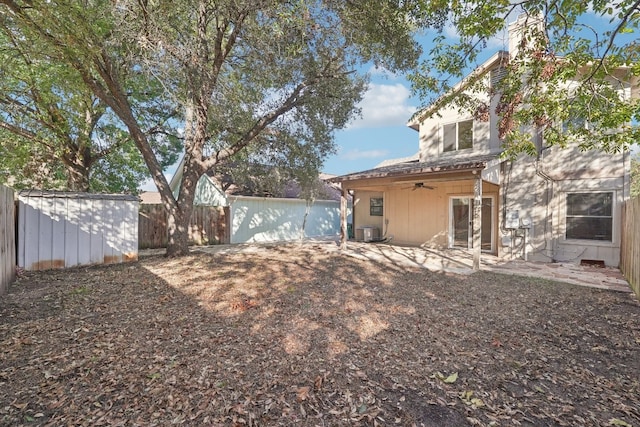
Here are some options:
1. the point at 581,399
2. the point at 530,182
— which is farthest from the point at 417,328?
the point at 530,182

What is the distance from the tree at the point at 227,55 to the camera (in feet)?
19.0

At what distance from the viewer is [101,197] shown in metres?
7.79

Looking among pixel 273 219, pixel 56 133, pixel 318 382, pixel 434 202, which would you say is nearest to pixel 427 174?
pixel 434 202

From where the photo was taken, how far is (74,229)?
738 centimetres

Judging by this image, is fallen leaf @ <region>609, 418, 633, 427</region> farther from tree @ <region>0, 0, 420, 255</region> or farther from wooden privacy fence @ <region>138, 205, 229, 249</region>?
wooden privacy fence @ <region>138, 205, 229, 249</region>

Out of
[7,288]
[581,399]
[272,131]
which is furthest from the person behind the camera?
[272,131]

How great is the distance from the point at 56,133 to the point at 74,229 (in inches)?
205

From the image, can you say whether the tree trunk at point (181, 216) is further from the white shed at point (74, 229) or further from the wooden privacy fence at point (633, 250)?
the wooden privacy fence at point (633, 250)

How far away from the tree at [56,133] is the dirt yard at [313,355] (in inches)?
249

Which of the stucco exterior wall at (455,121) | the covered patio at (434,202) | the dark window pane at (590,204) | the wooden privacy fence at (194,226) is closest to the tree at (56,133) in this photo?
the wooden privacy fence at (194,226)

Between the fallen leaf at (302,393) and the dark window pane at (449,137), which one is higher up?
the dark window pane at (449,137)

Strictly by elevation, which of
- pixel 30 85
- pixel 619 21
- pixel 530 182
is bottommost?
pixel 530 182

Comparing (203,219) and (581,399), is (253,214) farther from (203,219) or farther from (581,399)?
(581,399)

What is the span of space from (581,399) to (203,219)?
12829mm
